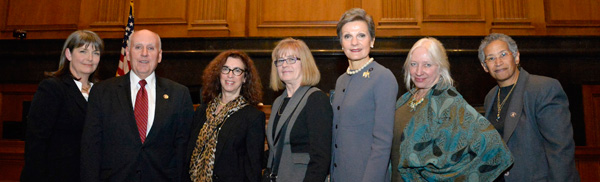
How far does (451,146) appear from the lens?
147 cm

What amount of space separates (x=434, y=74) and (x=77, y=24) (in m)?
5.31

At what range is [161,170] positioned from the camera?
189 centimetres

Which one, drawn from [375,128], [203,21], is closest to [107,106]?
[375,128]

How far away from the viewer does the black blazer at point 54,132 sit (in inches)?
75.0

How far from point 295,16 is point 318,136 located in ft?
11.5

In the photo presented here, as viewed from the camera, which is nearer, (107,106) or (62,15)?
(107,106)

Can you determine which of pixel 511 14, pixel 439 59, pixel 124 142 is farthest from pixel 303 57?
pixel 511 14

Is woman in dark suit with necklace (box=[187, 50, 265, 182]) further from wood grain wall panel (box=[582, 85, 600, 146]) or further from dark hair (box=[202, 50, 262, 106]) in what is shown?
wood grain wall panel (box=[582, 85, 600, 146])

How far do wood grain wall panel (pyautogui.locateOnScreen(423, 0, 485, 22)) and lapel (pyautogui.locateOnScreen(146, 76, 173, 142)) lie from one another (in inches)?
150

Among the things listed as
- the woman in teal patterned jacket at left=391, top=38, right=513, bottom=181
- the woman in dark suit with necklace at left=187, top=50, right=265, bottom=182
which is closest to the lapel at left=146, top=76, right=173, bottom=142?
the woman in dark suit with necklace at left=187, top=50, right=265, bottom=182

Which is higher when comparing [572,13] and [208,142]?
[572,13]

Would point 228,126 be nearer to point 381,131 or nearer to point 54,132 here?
point 381,131

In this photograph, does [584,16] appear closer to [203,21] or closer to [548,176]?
[548,176]

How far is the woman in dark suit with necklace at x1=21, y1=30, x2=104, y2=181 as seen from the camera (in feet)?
6.25
